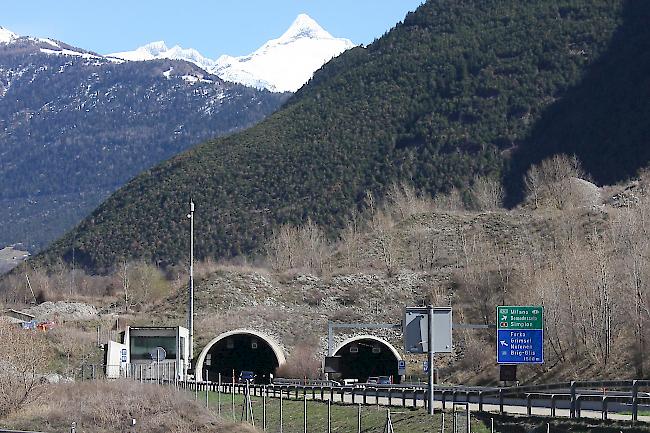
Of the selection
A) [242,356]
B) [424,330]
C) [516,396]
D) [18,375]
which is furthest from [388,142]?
[424,330]

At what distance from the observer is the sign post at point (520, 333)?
167ft

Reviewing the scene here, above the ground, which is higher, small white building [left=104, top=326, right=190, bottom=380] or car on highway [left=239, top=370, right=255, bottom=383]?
small white building [left=104, top=326, right=190, bottom=380]

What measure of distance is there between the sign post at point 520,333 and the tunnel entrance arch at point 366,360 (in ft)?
110

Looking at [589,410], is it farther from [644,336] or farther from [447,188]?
[447,188]

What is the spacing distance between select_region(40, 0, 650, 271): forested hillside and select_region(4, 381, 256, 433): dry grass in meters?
106

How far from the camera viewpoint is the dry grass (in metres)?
45.5

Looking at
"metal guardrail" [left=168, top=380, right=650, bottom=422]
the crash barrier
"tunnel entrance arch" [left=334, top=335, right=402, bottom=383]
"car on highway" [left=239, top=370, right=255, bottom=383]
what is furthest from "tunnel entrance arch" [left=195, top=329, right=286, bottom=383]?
the crash barrier

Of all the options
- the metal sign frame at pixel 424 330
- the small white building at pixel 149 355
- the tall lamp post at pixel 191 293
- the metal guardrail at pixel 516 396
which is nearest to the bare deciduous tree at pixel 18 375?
the metal guardrail at pixel 516 396

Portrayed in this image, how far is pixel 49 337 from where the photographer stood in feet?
272

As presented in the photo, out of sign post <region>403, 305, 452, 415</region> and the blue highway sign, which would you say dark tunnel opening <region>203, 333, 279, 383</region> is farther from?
sign post <region>403, 305, 452, 415</region>

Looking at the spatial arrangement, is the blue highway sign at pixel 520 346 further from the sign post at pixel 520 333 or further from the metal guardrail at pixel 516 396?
the metal guardrail at pixel 516 396

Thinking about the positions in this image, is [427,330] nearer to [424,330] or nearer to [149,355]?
[424,330]

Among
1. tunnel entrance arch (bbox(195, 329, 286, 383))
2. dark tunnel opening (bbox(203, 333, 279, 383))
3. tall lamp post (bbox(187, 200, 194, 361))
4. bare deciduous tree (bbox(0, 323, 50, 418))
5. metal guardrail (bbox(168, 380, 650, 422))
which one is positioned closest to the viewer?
metal guardrail (bbox(168, 380, 650, 422))

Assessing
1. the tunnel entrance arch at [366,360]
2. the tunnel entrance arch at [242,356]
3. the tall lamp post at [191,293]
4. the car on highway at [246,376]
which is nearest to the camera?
the tall lamp post at [191,293]
